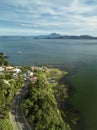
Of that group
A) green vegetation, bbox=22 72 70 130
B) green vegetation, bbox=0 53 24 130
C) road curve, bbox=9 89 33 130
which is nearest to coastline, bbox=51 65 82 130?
green vegetation, bbox=22 72 70 130

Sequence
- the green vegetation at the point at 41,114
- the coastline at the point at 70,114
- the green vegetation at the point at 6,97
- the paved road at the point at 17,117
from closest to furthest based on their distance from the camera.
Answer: the green vegetation at the point at 6,97 → the green vegetation at the point at 41,114 → the paved road at the point at 17,117 → the coastline at the point at 70,114

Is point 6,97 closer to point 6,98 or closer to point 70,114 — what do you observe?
point 6,98

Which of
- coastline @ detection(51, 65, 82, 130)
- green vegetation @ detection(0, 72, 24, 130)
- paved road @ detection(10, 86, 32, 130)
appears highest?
green vegetation @ detection(0, 72, 24, 130)

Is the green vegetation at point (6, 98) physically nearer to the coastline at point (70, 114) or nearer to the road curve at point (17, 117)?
the road curve at point (17, 117)

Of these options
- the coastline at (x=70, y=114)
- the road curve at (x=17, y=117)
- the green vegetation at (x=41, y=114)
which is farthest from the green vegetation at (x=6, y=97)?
the coastline at (x=70, y=114)

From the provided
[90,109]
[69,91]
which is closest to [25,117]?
[90,109]

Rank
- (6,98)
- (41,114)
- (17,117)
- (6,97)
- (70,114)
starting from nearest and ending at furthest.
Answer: (41,114), (17,117), (70,114), (6,98), (6,97)

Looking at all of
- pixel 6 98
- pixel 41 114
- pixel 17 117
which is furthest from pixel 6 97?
pixel 41 114

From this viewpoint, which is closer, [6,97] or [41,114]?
[41,114]

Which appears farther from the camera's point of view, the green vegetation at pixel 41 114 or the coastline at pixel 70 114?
the coastline at pixel 70 114

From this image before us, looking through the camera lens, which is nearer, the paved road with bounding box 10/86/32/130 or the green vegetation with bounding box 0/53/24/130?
the green vegetation with bounding box 0/53/24/130

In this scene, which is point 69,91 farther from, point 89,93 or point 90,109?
point 90,109

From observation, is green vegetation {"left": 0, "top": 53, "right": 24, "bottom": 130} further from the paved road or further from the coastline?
the coastline
